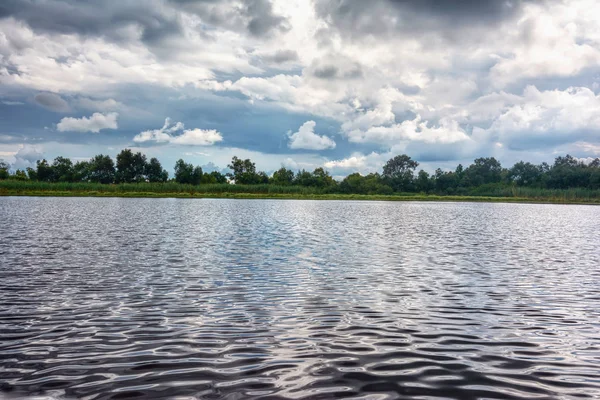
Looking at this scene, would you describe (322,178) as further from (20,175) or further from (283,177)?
(20,175)

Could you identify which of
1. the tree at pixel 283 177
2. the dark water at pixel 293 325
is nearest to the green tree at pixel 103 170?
the tree at pixel 283 177

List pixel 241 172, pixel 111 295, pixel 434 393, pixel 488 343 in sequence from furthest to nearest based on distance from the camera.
Result: pixel 241 172 → pixel 111 295 → pixel 488 343 → pixel 434 393

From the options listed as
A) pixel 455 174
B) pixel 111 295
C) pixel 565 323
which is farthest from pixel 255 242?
pixel 455 174

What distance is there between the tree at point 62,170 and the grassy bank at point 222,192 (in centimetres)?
5056

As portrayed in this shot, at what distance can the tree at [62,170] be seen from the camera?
162250 millimetres

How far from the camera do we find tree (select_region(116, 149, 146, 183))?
16712 centimetres

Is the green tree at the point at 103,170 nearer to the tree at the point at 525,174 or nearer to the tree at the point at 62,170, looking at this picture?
the tree at the point at 62,170

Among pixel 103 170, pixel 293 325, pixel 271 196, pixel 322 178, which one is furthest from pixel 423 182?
pixel 293 325

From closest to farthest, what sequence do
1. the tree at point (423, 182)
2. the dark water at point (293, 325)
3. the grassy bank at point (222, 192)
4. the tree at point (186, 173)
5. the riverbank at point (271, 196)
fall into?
the dark water at point (293, 325) → the grassy bank at point (222, 192) → the riverbank at point (271, 196) → the tree at point (186, 173) → the tree at point (423, 182)

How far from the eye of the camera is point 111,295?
13320mm

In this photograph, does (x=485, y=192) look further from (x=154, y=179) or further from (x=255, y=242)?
(x=255, y=242)

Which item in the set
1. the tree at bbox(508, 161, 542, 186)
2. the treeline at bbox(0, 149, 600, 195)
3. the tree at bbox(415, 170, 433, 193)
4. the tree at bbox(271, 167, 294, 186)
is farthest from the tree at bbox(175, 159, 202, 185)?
the tree at bbox(508, 161, 542, 186)

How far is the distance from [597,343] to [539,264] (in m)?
12.2

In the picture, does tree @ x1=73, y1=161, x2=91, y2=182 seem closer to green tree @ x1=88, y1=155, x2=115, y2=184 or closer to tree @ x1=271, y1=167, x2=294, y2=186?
green tree @ x1=88, y1=155, x2=115, y2=184
